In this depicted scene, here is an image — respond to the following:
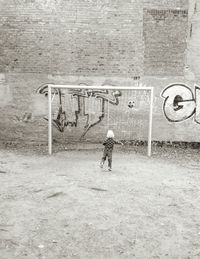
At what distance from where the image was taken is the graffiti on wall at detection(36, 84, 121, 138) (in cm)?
1212

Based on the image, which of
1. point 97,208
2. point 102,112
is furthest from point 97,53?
point 97,208

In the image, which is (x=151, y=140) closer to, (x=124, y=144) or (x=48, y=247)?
(x=124, y=144)

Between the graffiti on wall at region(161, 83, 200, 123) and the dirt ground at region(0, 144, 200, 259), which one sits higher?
the graffiti on wall at region(161, 83, 200, 123)

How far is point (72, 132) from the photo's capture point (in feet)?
40.3

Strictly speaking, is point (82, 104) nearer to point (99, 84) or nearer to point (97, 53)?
point (99, 84)

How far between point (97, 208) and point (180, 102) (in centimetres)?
638

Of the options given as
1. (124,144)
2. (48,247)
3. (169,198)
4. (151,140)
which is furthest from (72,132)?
(48,247)

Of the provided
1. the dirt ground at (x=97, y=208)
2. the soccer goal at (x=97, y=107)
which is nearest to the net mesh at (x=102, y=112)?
the soccer goal at (x=97, y=107)

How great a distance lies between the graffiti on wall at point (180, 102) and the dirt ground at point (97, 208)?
194 centimetres

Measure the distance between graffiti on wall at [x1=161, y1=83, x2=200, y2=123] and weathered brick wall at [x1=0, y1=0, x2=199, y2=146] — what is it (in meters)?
0.14

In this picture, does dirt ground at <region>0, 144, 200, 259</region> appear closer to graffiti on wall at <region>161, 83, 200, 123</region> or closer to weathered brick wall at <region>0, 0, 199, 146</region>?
weathered brick wall at <region>0, 0, 199, 146</region>

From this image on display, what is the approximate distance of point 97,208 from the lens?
6809mm

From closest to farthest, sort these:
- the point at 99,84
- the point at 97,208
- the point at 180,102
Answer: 1. the point at 97,208
2. the point at 99,84
3. the point at 180,102

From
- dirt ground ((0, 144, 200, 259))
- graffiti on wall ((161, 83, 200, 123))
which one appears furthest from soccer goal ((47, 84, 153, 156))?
dirt ground ((0, 144, 200, 259))
